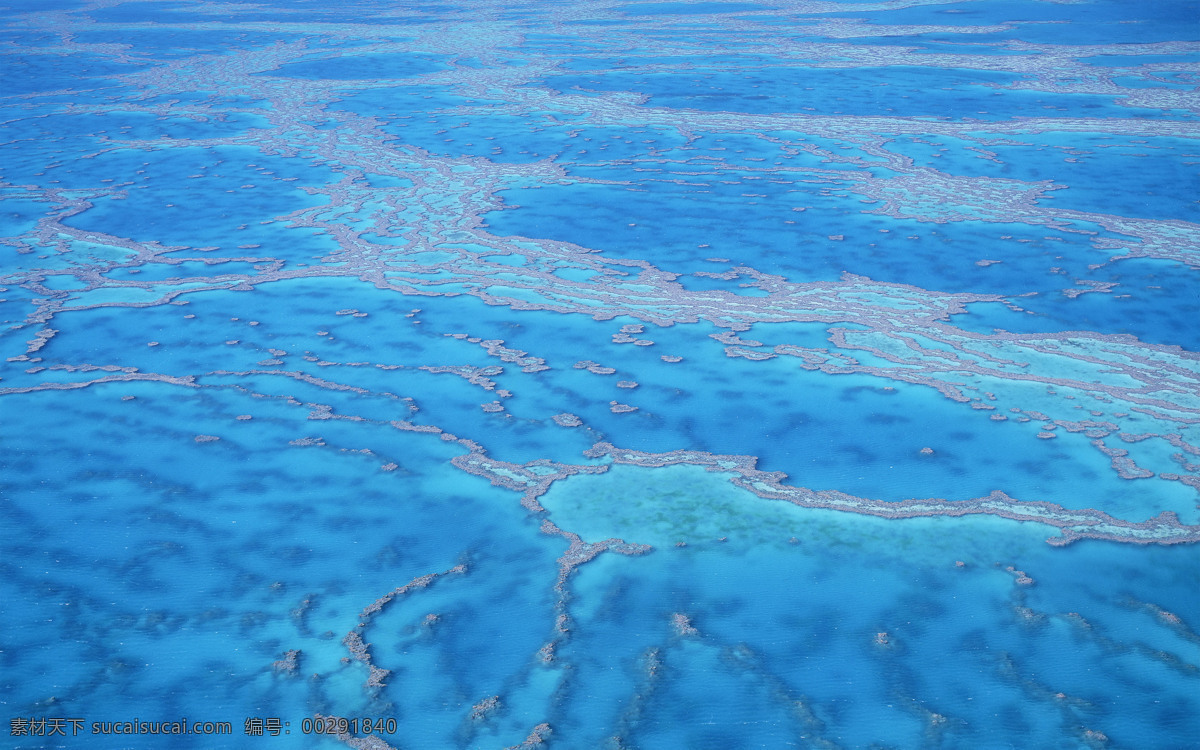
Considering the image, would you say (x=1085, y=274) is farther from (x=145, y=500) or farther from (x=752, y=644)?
(x=145, y=500)

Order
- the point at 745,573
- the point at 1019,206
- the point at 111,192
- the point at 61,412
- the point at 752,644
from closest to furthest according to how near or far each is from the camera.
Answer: the point at 752,644 < the point at 745,573 < the point at 61,412 < the point at 1019,206 < the point at 111,192

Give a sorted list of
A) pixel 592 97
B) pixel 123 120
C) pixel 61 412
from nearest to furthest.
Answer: pixel 61 412 < pixel 123 120 < pixel 592 97

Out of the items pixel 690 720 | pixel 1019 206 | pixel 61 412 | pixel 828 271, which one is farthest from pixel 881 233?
pixel 61 412

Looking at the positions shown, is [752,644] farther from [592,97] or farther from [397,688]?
[592,97]

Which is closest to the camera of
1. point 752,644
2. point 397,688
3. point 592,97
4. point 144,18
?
point 397,688

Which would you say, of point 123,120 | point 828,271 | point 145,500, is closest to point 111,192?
point 123,120

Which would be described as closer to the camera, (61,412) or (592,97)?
(61,412)
